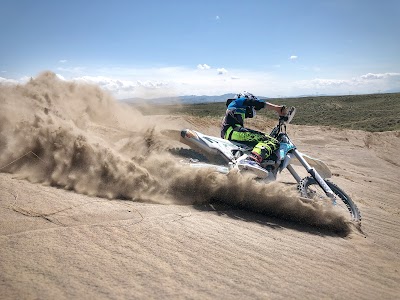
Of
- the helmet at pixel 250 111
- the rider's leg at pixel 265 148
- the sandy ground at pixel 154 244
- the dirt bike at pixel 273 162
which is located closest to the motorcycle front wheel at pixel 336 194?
the dirt bike at pixel 273 162

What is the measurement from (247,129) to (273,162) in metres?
0.83

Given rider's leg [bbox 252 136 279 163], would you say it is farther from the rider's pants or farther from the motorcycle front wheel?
the motorcycle front wheel

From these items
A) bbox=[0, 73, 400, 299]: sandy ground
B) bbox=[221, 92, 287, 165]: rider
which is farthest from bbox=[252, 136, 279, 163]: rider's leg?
bbox=[0, 73, 400, 299]: sandy ground

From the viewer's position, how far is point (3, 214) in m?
3.18

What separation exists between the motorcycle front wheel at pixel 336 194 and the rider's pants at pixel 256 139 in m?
0.80

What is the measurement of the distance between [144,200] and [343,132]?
55.2 feet

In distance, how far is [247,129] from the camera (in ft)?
19.3

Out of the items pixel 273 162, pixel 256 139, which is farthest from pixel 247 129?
pixel 273 162

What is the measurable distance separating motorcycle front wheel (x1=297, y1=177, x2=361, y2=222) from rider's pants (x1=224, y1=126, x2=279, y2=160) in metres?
0.80

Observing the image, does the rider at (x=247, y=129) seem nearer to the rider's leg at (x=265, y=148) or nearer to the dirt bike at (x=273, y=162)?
the rider's leg at (x=265, y=148)

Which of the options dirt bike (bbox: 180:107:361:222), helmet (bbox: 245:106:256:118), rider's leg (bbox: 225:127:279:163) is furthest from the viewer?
helmet (bbox: 245:106:256:118)

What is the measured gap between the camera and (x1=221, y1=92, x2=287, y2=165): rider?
5.45 m

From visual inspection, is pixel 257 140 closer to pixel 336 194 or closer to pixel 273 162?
pixel 273 162

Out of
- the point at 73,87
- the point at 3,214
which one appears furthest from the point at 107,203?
the point at 73,87
